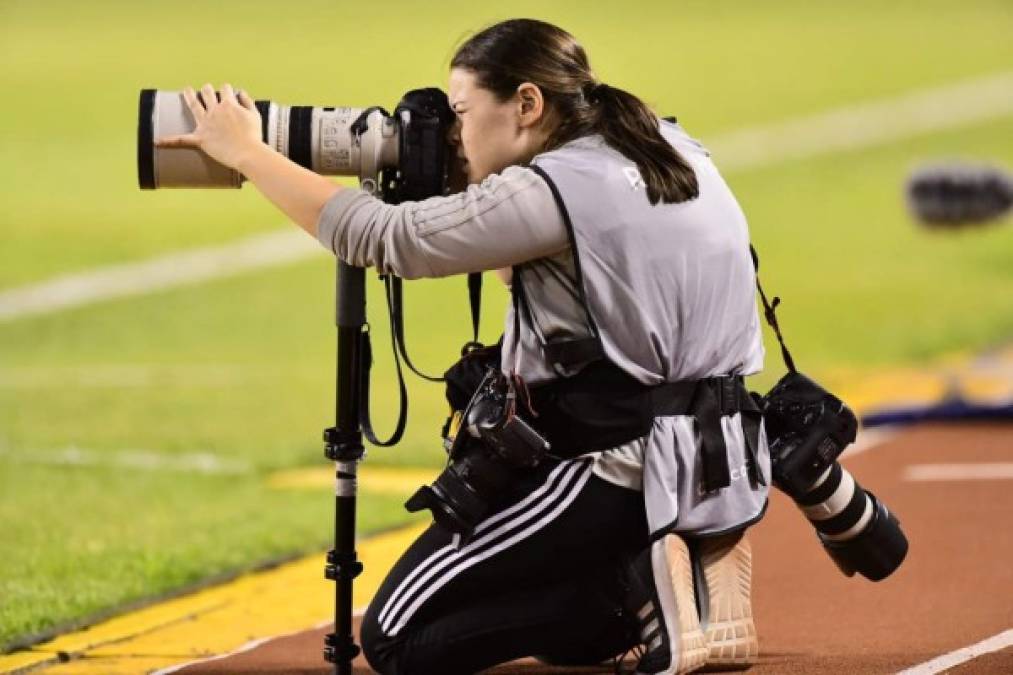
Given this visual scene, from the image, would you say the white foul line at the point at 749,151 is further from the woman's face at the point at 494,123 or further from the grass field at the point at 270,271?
the woman's face at the point at 494,123

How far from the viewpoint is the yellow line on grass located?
570cm

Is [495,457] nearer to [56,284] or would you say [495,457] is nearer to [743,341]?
[743,341]

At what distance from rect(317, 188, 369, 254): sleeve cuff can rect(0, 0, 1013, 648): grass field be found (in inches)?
72.2

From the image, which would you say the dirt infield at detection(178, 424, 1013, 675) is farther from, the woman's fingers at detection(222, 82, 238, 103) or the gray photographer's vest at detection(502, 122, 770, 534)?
the woman's fingers at detection(222, 82, 238, 103)

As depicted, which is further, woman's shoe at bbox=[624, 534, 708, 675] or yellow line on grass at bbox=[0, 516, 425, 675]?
yellow line on grass at bbox=[0, 516, 425, 675]

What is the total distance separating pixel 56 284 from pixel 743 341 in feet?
38.4

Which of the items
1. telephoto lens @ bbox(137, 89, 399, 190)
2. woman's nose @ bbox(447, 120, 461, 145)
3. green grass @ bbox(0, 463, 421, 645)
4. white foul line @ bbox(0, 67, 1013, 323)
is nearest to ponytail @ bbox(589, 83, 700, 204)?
woman's nose @ bbox(447, 120, 461, 145)

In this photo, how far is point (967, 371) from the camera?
11656 millimetres

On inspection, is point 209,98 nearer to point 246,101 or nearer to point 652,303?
point 246,101

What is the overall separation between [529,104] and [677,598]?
3.64 ft

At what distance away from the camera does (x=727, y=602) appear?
16.3 feet

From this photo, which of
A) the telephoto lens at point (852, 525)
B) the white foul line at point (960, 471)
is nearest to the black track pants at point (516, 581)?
the telephoto lens at point (852, 525)

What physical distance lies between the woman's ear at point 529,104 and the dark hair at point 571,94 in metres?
0.01

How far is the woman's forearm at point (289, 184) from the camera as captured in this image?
186 inches
